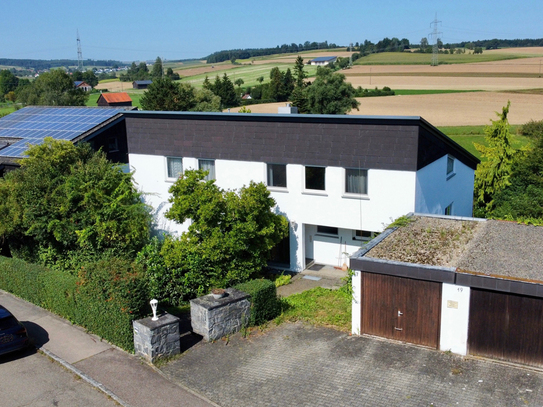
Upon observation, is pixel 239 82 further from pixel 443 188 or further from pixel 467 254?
pixel 467 254

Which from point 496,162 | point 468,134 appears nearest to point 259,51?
point 468,134

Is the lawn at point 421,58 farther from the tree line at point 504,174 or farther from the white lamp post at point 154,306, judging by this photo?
the white lamp post at point 154,306

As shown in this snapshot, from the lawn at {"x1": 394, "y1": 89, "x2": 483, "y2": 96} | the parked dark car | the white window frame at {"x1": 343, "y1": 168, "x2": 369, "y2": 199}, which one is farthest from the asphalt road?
the lawn at {"x1": 394, "y1": 89, "x2": 483, "y2": 96}

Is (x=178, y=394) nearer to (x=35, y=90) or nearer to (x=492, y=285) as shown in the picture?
(x=492, y=285)

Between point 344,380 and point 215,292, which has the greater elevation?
point 215,292

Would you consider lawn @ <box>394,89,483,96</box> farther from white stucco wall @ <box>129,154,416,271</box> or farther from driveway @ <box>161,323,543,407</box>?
driveway @ <box>161,323,543,407</box>

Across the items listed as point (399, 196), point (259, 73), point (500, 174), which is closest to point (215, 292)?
point (399, 196)
